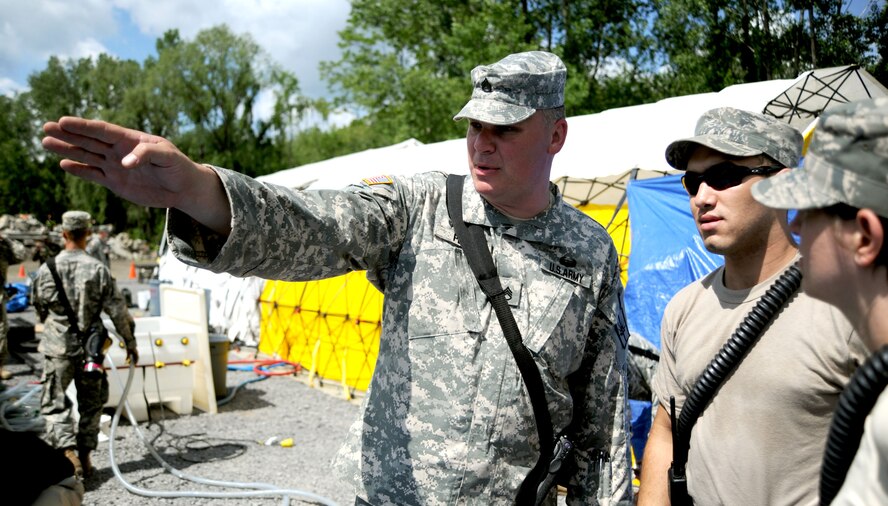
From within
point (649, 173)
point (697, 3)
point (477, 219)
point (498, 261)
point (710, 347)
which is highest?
point (697, 3)

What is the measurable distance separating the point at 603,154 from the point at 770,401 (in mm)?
6537

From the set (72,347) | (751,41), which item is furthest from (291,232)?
(751,41)

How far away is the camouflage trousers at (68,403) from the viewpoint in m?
6.06

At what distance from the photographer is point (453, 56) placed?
2556 centimetres

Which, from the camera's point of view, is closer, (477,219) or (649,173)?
(477,219)

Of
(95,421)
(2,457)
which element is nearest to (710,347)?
(2,457)

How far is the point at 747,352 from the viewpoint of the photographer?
2.04 meters

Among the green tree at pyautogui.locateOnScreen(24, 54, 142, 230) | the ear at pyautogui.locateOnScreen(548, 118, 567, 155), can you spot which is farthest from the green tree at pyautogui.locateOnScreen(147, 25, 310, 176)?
the ear at pyautogui.locateOnScreen(548, 118, 567, 155)

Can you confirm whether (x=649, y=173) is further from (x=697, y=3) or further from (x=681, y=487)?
(x=697, y=3)

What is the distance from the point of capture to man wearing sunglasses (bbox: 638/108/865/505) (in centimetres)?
187

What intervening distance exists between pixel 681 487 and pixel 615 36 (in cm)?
2368

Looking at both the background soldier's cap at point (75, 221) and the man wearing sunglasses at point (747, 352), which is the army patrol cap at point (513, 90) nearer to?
the man wearing sunglasses at point (747, 352)

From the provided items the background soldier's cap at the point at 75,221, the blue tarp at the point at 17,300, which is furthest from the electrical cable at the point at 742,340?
the blue tarp at the point at 17,300

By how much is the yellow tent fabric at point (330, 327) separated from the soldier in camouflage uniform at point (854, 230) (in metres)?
8.86
